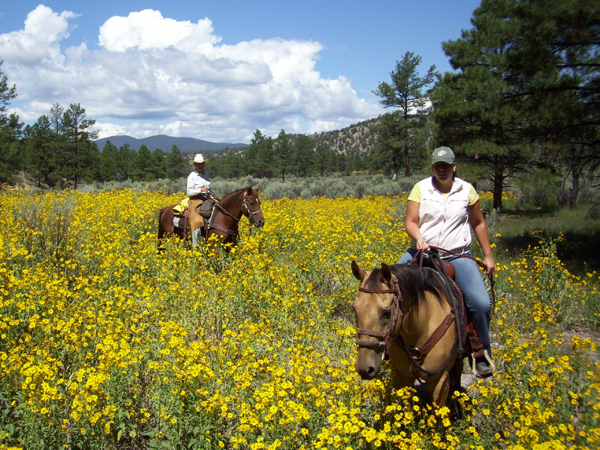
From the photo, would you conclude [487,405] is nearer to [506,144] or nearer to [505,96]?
[505,96]

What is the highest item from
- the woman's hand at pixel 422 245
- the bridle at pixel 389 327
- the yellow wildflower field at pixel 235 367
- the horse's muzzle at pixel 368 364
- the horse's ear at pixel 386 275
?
the woman's hand at pixel 422 245

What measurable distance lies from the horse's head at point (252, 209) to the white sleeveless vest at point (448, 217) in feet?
15.7

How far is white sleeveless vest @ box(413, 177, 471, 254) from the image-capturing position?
365 centimetres

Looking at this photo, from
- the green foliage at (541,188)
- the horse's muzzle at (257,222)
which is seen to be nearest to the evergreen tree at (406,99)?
the green foliage at (541,188)

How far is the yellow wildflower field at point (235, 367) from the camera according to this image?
2.89m

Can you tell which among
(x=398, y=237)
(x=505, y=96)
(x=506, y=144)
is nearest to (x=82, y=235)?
(x=398, y=237)

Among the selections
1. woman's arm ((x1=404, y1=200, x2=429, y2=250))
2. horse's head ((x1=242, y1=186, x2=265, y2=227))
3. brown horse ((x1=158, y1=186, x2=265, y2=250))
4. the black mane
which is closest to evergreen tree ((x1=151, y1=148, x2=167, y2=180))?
brown horse ((x1=158, y1=186, x2=265, y2=250))

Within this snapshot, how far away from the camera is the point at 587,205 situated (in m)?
18.7

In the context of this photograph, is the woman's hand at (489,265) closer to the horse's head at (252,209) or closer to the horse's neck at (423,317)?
the horse's neck at (423,317)

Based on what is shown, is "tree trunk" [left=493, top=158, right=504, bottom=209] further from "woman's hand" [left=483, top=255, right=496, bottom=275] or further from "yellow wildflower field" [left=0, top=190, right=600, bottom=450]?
"woman's hand" [left=483, top=255, right=496, bottom=275]

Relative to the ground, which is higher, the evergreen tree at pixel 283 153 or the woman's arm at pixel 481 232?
the evergreen tree at pixel 283 153

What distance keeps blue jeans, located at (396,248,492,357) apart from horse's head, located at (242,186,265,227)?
5.05 meters

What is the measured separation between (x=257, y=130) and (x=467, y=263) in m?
73.6

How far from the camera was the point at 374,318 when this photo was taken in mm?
2662
